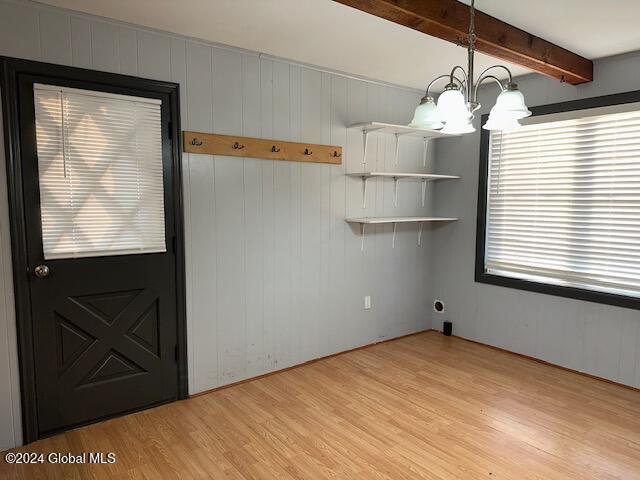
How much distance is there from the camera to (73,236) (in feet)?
8.61

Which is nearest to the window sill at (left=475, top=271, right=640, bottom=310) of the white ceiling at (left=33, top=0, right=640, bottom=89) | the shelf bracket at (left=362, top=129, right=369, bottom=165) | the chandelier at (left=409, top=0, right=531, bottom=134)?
the shelf bracket at (left=362, top=129, right=369, bottom=165)

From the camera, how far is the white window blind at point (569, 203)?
3.28 metres

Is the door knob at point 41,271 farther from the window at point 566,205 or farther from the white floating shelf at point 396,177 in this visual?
the window at point 566,205

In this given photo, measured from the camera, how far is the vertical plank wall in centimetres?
255

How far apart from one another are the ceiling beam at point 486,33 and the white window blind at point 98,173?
1586mm

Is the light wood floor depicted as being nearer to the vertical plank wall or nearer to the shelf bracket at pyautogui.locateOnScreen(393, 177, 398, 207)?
the vertical plank wall

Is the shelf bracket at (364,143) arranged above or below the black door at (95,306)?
above

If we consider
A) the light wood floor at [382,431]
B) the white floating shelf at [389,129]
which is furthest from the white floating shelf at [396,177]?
the light wood floor at [382,431]

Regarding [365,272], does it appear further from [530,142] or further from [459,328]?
[530,142]

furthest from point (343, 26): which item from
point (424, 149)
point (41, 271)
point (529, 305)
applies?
point (529, 305)

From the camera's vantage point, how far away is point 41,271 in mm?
2531

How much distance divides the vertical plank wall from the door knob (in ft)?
0.44

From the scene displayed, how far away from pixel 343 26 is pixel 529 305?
2.87m

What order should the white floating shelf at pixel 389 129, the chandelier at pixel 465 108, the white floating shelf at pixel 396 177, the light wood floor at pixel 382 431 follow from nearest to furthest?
the chandelier at pixel 465 108 < the light wood floor at pixel 382 431 < the white floating shelf at pixel 389 129 < the white floating shelf at pixel 396 177
